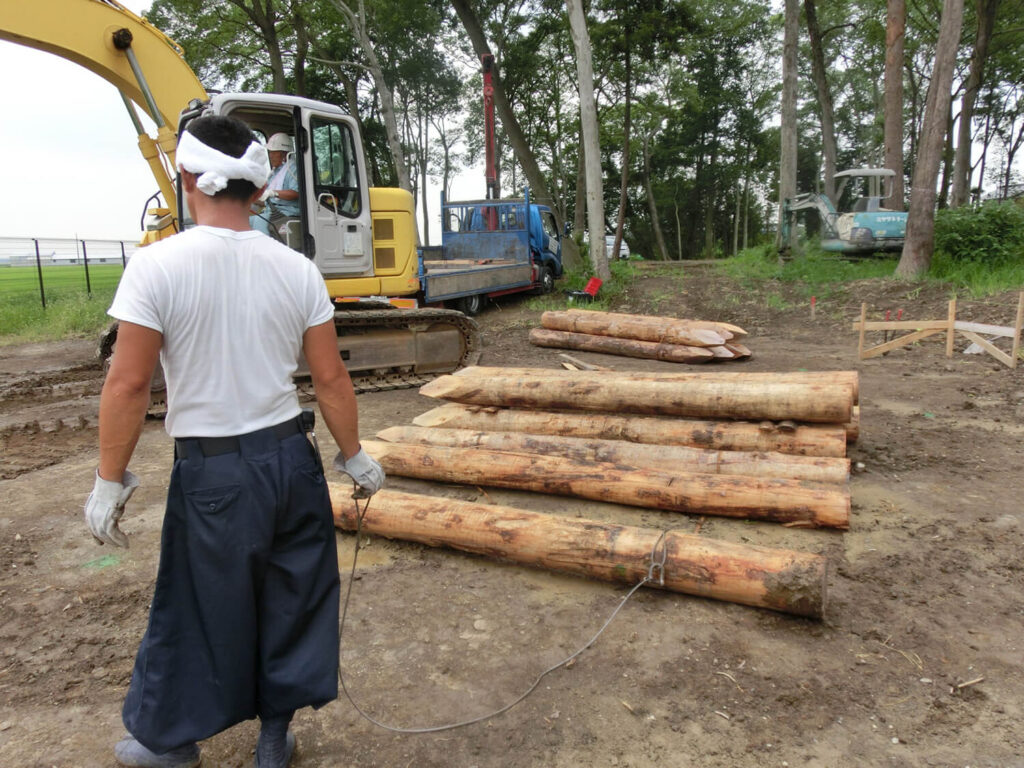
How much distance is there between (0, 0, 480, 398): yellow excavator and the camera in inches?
281

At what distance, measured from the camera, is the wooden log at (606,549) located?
3.29 m

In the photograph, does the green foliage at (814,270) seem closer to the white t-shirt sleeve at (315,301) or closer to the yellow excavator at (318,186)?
the yellow excavator at (318,186)

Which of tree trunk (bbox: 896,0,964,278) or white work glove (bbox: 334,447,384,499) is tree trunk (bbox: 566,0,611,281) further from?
white work glove (bbox: 334,447,384,499)

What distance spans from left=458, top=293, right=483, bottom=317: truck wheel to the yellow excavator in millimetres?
4880

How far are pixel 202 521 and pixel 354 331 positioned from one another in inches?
251

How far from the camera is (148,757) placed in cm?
242

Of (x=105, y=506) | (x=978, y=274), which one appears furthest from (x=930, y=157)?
(x=105, y=506)

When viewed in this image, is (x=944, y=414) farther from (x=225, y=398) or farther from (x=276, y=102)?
(x=276, y=102)

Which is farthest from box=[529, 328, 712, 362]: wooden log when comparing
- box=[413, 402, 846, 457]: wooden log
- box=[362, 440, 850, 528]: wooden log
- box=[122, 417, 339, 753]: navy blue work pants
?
box=[122, 417, 339, 753]: navy blue work pants

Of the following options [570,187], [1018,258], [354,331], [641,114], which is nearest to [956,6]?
[1018,258]

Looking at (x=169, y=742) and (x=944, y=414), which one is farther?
(x=944, y=414)

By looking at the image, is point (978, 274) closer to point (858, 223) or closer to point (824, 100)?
point (858, 223)

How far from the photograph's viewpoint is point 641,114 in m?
35.4

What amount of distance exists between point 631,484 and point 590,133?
12.7m
